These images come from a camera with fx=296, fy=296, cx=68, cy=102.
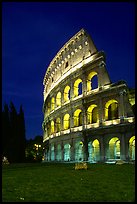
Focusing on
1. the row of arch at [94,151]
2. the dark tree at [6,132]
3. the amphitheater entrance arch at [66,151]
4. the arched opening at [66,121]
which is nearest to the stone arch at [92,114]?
the row of arch at [94,151]

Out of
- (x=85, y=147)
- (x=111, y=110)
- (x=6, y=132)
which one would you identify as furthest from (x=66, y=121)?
(x=6, y=132)

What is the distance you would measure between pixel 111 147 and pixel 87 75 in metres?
9.75

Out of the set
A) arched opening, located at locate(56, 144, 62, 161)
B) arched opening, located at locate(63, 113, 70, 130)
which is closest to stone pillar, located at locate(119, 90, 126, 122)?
arched opening, located at locate(63, 113, 70, 130)

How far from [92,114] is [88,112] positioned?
79 centimetres

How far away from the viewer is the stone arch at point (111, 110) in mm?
34987

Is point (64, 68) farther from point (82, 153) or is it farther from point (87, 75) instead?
point (82, 153)

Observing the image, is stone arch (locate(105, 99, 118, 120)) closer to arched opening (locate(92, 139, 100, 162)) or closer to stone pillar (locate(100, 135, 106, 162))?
stone pillar (locate(100, 135, 106, 162))

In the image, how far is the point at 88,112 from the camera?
37.3 metres

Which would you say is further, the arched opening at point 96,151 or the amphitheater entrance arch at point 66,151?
the amphitheater entrance arch at point 66,151

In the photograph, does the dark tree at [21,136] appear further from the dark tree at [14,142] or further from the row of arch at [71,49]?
the row of arch at [71,49]

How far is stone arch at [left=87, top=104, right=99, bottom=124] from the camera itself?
122ft

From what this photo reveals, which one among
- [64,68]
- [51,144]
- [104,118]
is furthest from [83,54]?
[51,144]

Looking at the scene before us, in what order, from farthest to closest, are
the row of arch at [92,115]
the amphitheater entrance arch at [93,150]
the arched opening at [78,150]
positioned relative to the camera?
the arched opening at [78,150], the amphitheater entrance arch at [93,150], the row of arch at [92,115]

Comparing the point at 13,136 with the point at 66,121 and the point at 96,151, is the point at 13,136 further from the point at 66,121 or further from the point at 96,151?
the point at 96,151
